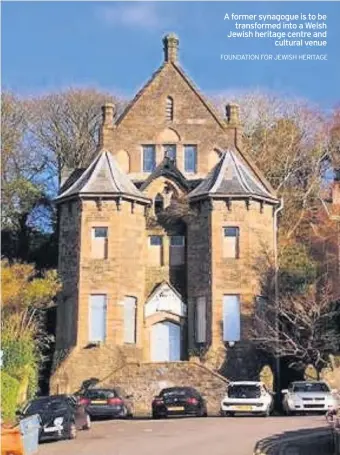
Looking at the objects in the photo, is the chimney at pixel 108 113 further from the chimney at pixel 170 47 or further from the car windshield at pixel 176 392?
the car windshield at pixel 176 392

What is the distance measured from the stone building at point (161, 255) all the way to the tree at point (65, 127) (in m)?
12.8

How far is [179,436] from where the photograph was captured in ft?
80.3

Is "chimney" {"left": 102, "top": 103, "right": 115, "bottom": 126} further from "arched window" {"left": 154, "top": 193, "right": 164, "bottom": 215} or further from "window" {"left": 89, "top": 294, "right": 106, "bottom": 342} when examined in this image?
"window" {"left": 89, "top": 294, "right": 106, "bottom": 342}

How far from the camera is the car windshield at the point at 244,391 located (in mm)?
32062

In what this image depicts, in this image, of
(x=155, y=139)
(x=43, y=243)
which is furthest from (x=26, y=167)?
(x=155, y=139)

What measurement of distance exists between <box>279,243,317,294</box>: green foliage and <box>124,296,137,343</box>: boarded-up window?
7.00 m

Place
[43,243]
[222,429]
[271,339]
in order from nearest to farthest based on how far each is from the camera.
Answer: [222,429] < [271,339] < [43,243]

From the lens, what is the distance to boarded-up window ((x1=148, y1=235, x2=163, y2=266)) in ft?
146

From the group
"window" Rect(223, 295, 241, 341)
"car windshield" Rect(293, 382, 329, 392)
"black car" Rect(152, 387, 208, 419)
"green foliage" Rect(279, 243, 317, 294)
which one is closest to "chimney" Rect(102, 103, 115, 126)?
"green foliage" Rect(279, 243, 317, 294)

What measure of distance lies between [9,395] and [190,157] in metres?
18.6

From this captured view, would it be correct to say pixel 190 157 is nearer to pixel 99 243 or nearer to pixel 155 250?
pixel 155 250

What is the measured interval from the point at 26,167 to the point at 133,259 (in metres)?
16.0

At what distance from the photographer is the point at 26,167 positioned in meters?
56.4

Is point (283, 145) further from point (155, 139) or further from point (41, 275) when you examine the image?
point (41, 275)
